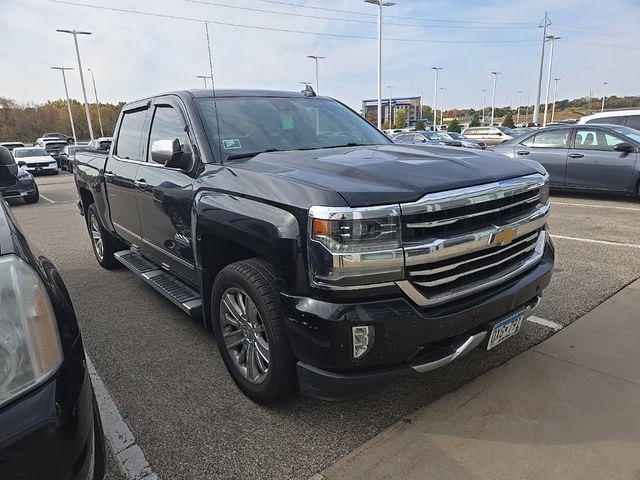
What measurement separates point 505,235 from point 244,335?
1.59m

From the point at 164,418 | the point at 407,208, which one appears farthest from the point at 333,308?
the point at 164,418

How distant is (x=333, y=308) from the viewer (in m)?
2.10

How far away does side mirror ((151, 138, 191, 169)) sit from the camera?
9.97 feet

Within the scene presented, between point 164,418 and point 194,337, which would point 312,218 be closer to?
point 164,418

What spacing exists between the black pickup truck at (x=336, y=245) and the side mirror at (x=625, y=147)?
7395mm

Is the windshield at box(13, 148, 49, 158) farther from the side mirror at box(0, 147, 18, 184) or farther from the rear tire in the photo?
the side mirror at box(0, 147, 18, 184)

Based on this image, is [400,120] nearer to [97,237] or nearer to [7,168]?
[97,237]

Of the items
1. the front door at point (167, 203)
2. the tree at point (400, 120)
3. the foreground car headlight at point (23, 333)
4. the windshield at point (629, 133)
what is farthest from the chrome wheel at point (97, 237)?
the tree at point (400, 120)

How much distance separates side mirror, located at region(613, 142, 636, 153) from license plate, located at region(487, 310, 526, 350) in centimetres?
794

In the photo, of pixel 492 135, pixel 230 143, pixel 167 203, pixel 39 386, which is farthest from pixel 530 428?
pixel 492 135

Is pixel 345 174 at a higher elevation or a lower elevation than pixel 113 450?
higher

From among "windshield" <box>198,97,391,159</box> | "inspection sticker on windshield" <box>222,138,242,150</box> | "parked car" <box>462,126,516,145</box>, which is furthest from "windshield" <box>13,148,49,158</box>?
"parked car" <box>462,126,516,145</box>

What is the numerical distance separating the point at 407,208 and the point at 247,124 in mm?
1730

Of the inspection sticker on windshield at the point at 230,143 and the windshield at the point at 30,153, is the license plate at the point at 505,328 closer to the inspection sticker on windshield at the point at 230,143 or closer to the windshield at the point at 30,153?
the inspection sticker on windshield at the point at 230,143
